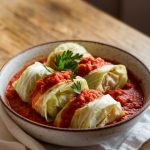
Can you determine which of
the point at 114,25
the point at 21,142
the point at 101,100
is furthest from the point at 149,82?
the point at 114,25

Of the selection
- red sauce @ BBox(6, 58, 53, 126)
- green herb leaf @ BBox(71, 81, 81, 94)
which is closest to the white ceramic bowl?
red sauce @ BBox(6, 58, 53, 126)

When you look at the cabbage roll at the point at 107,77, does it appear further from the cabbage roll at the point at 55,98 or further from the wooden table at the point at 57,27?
the wooden table at the point at 57,27

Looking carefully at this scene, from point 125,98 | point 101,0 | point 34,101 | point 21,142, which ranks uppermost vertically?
point 125,98

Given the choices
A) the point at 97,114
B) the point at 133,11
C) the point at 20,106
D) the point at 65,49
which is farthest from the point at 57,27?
the point at 133,11

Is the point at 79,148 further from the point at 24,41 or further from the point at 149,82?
the point at 24,41

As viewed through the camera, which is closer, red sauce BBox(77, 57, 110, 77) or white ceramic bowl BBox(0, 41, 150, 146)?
white ceramic bowl BBox(0, 41, 150, 146)

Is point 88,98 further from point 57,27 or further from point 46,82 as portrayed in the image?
point 57,27

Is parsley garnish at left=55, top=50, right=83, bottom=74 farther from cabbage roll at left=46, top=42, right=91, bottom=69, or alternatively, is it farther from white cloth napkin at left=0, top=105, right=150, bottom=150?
Answer: white cloth napkin at left=0, top=105, right=150, bottom=150
